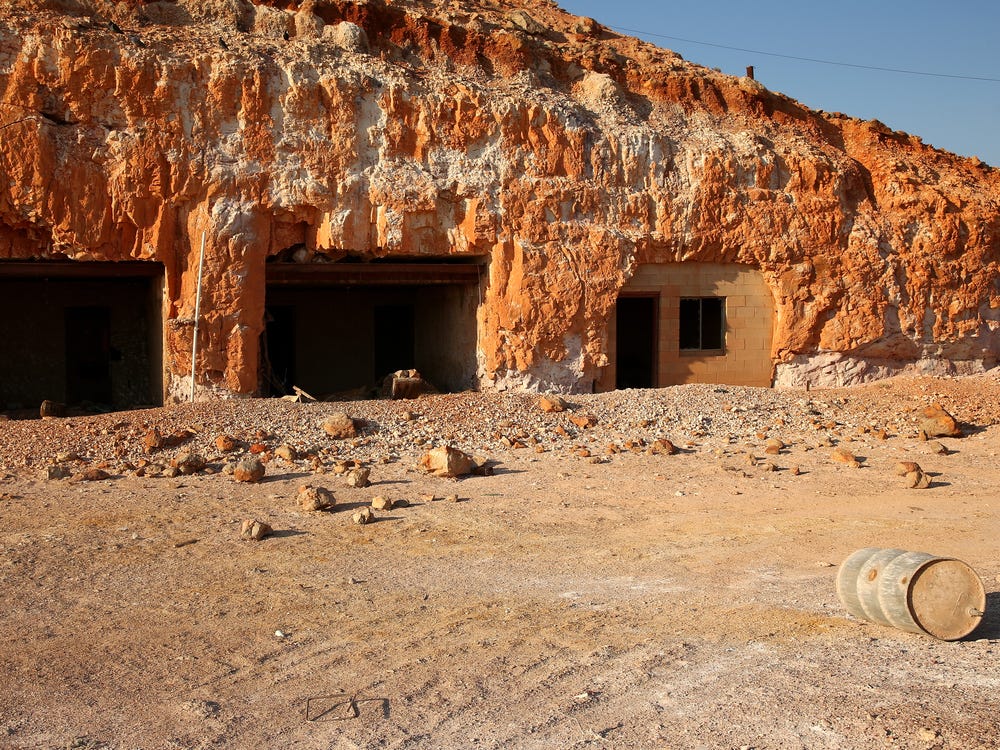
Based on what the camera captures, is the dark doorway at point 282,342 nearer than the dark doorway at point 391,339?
Yes

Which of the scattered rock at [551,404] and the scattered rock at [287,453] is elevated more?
the scattered rock at [551,404]

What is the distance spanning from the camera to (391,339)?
1764cm

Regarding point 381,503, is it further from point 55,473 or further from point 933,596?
point 933,596

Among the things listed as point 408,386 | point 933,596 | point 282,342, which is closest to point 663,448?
point 408,386

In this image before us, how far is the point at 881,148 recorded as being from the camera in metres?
17.0

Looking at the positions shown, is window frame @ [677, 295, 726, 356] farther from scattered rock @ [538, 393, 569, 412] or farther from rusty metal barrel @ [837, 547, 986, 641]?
rusty metal barrel @ [837, 547, 986, 641]

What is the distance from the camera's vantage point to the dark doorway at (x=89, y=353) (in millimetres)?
15766

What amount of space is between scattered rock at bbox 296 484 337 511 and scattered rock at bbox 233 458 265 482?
1.08 meters

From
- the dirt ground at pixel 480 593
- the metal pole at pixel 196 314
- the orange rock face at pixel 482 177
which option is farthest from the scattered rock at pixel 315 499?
the orange rock face at pixel 482 177

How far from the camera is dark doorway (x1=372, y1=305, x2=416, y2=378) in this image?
689 inches

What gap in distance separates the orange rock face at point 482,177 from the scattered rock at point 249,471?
11.2 feet

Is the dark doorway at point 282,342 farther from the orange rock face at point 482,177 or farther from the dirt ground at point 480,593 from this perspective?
the dirt ground at point 480,593

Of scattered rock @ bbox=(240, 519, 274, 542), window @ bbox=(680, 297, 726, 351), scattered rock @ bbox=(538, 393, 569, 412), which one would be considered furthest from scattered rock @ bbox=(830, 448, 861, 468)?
scattered rock @ bbox=(240, 519, 274, 542)

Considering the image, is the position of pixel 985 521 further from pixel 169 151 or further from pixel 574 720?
pixel 169 151
